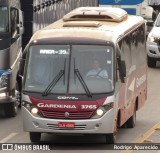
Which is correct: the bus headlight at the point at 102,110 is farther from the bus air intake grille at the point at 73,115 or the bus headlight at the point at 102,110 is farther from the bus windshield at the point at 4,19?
the bus windshield at the point at 4,19

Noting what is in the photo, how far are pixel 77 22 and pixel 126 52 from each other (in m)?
1.33

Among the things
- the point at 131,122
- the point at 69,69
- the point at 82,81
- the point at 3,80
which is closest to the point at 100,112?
the point at 82,81

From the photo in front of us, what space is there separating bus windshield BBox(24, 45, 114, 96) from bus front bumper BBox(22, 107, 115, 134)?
537 mm

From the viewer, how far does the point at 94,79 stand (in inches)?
657

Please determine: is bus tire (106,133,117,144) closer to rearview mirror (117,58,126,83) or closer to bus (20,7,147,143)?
bus (20,7,147,143)

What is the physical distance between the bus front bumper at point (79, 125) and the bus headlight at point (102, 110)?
0.06 m

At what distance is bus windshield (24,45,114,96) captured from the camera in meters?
16.6

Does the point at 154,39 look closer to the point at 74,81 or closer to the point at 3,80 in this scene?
the point at 3,80

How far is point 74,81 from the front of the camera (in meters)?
16.7

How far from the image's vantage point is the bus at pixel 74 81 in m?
16.4

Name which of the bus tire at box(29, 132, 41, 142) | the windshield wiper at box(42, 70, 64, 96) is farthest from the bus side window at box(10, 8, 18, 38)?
the windshield wiper at box(42, 70, 64, 96)

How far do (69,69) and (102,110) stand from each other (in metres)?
1.07

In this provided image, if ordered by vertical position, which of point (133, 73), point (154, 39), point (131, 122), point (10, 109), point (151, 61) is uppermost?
point (133, 73)

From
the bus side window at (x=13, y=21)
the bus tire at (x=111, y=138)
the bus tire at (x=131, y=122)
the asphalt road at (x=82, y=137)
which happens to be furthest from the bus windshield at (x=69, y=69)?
the bus side window at (x=13, y=21)
